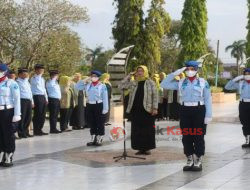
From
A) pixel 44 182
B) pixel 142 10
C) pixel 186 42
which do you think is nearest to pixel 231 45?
pixel 186 42

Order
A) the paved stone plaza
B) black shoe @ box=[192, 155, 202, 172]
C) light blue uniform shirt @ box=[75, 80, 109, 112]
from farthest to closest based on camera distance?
light blue uniform shirt @ box=[75, 80, 109, 112] → black shoe @ box=[192, 155, 202, 172] → the paved stone plaza

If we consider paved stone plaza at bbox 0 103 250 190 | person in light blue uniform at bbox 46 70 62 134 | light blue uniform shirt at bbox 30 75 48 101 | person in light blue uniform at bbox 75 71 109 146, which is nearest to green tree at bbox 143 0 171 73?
person in light blue uniform at bbox 46 70 62 134

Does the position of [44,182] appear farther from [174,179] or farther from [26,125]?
[26,125]

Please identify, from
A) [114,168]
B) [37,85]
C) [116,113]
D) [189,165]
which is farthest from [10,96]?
[116,113]

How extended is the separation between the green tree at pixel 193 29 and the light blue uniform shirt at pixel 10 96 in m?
27.7

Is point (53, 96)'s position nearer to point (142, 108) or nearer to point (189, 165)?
point (142, 108)

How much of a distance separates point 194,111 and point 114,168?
5.36 ft

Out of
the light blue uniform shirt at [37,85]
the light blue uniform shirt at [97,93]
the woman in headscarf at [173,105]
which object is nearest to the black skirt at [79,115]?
the light blue uniform shirt at [37,85]

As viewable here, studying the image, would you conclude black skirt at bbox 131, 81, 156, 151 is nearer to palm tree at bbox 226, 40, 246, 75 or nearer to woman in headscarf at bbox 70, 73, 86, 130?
woman in headscarf at bbox 70, 73, 86, 130

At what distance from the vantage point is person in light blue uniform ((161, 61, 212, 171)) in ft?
29.6

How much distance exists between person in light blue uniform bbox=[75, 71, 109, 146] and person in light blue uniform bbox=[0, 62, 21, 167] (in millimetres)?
2777

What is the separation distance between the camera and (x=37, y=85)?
14.5 m

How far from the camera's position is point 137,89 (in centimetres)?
1063

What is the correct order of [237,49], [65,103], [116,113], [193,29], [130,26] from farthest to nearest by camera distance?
[237,49], [193,29], [130,26], [116,113], [65,103]
